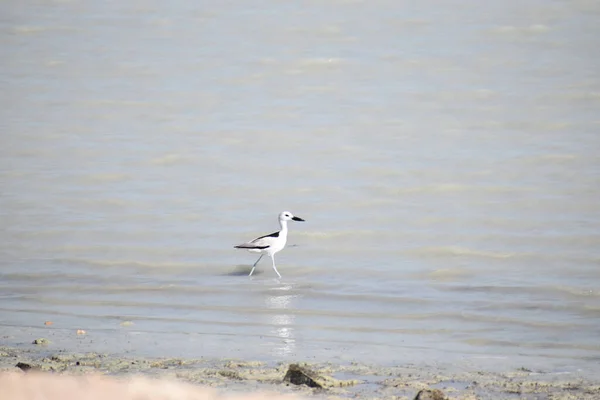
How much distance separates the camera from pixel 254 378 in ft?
23.0

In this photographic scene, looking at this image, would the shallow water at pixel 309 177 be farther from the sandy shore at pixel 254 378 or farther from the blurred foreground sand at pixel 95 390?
the blurred foreground sand at pixel 95 390

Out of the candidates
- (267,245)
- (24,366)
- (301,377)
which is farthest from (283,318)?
(24,366)

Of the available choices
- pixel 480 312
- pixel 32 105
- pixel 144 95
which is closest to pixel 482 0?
pixel 144 95

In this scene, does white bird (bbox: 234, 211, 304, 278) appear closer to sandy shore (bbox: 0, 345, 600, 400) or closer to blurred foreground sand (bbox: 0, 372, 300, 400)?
sandy shore (bbox: 0, 345, 600, 400)

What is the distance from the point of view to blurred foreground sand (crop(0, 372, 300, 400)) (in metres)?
5.61

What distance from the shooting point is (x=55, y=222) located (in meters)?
14.4

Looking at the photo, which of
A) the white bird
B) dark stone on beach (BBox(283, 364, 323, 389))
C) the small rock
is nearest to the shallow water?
the white bird

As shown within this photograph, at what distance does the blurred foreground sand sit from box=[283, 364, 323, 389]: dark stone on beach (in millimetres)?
365

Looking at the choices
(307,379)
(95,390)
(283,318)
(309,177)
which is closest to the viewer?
(95,390)

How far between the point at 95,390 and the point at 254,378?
4.70 ft

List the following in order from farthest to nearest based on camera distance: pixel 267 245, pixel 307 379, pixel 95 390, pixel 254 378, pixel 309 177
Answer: pixel 309 177
pixel 267 245
pixel 254 378
pixel 307 379
pixel 95 390

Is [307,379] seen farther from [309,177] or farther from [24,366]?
[309,177]

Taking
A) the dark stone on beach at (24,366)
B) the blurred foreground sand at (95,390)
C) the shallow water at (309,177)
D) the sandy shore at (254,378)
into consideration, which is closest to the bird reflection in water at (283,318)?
the shallow water at (309,177)

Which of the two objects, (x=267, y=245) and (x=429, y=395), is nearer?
(x=429, y=395)
